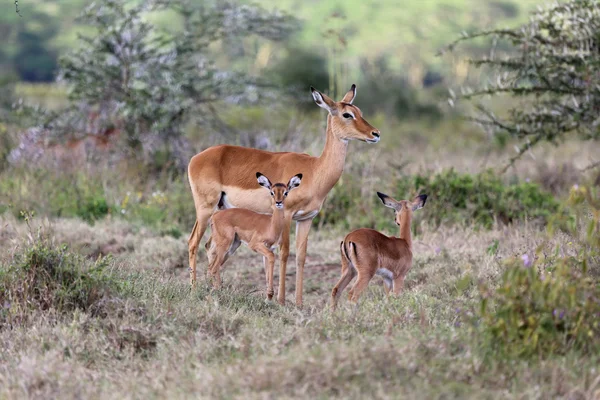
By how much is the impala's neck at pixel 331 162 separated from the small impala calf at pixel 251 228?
33 centimetres

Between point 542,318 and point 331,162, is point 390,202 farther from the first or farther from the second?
point 542,318

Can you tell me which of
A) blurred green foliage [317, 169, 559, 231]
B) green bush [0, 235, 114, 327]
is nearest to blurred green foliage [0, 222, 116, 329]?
green bush [0, 235, 114, 327]

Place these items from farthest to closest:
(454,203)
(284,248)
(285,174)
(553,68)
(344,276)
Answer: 1. (454,203)
2. (553,68)
3. (285,174)
4. (284,248)
5. (344,276)

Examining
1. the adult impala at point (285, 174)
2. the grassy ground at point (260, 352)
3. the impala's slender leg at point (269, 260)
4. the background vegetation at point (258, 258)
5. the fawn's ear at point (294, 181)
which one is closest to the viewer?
the grassy ground at point (260, 352)

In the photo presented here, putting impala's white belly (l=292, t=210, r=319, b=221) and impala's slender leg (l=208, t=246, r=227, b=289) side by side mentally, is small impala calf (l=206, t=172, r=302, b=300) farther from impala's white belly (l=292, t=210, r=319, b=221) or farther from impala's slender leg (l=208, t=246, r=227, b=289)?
impala's white belly (l=292, t=210, r=319, b=221)

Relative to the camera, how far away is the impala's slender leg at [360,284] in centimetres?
738

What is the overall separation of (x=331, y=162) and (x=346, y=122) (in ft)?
1.25

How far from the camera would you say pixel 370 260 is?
7355 millimetres

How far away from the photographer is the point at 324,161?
818cm

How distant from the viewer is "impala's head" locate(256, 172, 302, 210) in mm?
7723

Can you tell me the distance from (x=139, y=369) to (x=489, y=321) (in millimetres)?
2056

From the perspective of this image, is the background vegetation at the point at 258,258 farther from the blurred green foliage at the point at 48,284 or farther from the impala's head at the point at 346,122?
the impala's head at the point at 346,122

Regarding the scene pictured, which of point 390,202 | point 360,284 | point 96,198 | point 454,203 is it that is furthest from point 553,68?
point 96,198

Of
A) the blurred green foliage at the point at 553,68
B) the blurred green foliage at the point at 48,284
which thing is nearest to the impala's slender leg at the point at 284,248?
the blurred green foliage at the point at 48,284
